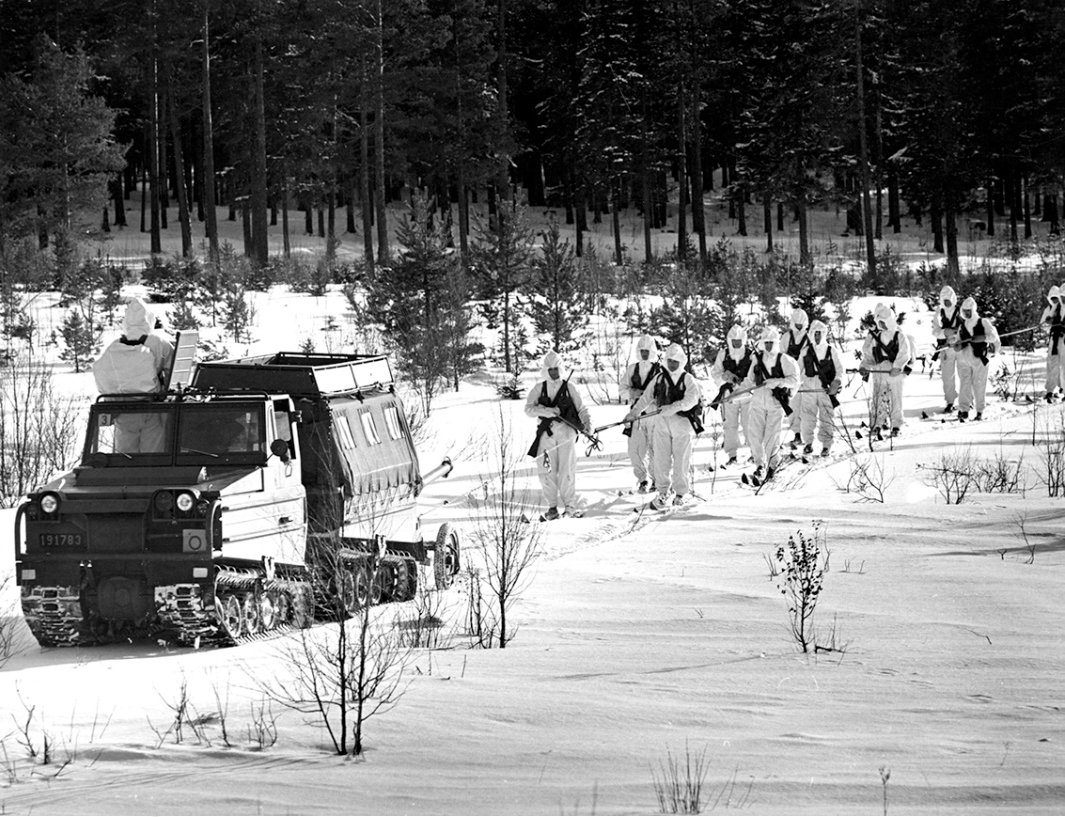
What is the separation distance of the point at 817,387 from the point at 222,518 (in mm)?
11601

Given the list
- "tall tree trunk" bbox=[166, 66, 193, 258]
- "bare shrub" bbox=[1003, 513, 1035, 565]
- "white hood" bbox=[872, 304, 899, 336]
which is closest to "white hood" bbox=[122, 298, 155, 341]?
"bare shrub" bbox=[1003, 513, 1035, 565]

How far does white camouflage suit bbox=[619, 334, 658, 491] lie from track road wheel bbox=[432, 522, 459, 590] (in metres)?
4.85

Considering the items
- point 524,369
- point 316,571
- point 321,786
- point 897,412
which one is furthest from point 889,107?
point 321,786

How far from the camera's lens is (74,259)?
106ft

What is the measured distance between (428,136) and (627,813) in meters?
50.6

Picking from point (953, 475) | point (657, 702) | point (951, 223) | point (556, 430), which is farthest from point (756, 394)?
point (951, 223)

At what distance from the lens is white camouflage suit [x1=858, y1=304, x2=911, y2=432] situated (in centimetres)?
2133

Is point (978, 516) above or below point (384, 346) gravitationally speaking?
below

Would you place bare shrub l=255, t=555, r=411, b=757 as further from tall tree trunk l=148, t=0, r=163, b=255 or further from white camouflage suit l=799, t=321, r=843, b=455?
tall tree trunk l=148, t=0, r=163, b=255

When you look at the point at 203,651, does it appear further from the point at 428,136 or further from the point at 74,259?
the point at 428,136

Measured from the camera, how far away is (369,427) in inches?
486

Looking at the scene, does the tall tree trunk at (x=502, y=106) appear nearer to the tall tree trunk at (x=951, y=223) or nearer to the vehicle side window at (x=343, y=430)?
the tall tree trunk at (x=951, y=223)

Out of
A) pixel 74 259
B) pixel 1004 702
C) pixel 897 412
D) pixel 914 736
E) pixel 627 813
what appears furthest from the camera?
pixel 74 259

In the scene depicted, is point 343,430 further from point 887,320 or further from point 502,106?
point 502,106
